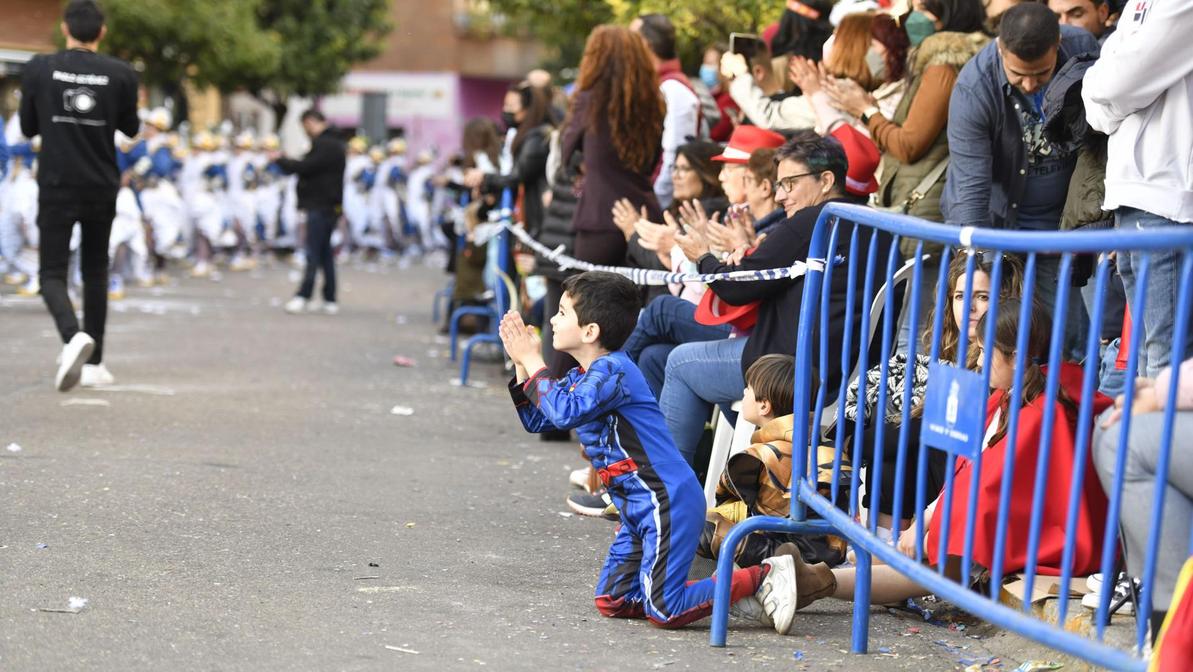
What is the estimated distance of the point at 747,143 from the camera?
7.51 m

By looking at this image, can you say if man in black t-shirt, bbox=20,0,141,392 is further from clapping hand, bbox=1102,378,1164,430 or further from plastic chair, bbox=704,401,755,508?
clapping hand, bbox=1102,378,1164,430

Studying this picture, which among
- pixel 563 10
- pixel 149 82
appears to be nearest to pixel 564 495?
pixel 563 10

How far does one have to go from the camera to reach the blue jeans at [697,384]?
6594 millimetres

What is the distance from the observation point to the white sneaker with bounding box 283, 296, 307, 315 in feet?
58.0

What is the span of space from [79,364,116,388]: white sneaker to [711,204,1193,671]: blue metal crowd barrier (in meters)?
6.03

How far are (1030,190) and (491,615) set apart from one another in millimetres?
2665

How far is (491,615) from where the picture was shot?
5266 millimetres

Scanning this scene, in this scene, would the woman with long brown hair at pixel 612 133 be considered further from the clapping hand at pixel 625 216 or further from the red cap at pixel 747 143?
the red cap at pixel 747 143

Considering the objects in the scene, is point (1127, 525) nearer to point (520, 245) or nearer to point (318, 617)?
point (318, 617)

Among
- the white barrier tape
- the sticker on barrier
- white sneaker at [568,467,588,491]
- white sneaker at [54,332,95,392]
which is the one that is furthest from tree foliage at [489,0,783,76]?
the white barrier tape

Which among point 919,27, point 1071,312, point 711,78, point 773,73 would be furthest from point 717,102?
point 1071,312

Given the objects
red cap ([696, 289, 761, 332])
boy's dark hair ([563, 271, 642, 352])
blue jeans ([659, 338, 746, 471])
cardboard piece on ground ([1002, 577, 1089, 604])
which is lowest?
cardboard piece on ground ([1002, 577, 1089, 604])

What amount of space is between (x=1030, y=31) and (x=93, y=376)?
20.7 ft

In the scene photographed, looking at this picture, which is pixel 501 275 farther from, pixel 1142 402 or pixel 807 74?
pixel 1142 402
